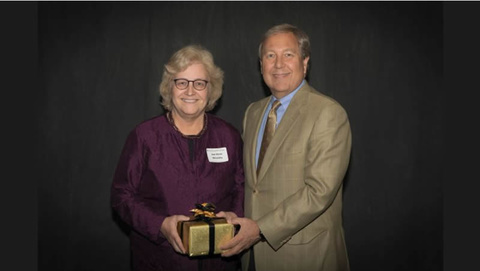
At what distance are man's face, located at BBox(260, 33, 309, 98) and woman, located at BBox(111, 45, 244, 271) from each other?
0.38 m

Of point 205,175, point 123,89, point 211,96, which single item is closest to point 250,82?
point 123,89

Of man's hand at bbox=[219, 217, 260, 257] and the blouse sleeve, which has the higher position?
the blouse sleeve

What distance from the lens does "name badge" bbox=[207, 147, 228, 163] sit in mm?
2406

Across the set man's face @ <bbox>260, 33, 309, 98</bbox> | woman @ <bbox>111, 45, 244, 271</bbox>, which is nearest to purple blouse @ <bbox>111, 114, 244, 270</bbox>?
woman @ <bbox>111, 45, 244, 271</bbox>

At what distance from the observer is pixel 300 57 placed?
243cm

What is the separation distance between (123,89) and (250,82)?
1341 millimetres

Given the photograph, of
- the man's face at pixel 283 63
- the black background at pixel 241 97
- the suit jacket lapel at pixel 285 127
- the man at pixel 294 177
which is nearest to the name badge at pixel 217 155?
the man at pixel 294 177

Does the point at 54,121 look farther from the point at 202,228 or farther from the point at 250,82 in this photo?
the point at 202,228

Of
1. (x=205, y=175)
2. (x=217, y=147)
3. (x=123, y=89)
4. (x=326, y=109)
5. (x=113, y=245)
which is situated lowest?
(x=113, y=245)

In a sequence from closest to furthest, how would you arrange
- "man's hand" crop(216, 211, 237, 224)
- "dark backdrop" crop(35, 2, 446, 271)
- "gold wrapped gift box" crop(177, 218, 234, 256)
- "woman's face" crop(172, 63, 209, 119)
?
"gold wrapped gift box" crop(177, 218, 234, 256), "man's hand" crop(216, 211, 237, 224), "woman's face" crop(172, 63, 209, 119), "dark backdrop" crop(35, 2, 446, 271)

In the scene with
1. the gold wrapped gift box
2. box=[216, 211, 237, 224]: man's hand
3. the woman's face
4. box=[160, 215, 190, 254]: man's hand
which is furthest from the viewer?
the woman's face

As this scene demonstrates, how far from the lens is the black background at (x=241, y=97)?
3.95 metres

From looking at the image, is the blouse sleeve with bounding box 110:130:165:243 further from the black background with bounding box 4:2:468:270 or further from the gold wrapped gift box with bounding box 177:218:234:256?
the black background with bounding box 4:2:468:270

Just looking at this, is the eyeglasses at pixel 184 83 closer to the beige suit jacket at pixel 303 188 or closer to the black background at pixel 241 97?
the beige suit jacket at pixel 303 188
